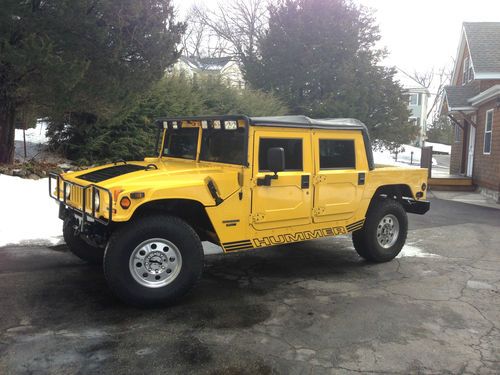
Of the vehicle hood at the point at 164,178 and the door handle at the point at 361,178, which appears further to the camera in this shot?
the door handle at the point at 361,178

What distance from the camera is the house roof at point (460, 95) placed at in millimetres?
16625

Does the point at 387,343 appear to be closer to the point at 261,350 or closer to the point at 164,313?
the point at 261,350

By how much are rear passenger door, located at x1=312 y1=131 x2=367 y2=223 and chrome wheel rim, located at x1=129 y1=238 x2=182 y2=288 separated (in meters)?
1.83

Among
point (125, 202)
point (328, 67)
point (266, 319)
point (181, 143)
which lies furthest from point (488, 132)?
point (125, 202)

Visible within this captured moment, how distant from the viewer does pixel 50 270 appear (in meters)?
5.49

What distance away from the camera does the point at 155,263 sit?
4.37 meters

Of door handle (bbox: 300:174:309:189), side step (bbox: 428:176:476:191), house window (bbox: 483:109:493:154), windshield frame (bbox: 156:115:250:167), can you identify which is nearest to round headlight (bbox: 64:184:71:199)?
windshield frame (bbox: 156:115:250:167)

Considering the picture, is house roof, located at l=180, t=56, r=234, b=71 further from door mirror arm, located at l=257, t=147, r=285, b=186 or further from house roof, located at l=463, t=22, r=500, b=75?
door mirror arm, located at l=257, t=147, r=285, b=186

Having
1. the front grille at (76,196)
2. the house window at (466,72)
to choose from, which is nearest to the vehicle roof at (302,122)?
the front grille at (76,196)

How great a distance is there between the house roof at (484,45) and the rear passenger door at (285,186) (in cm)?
1301

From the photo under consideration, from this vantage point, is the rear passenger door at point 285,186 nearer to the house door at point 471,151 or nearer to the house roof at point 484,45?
the house roof at point 484,45

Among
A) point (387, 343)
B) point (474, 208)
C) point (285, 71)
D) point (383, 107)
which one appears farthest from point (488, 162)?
point (387, 343)

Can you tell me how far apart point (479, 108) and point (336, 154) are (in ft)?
42.0

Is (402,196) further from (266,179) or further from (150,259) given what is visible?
(150,259)
